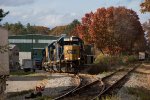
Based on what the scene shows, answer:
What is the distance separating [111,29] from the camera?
292 feet

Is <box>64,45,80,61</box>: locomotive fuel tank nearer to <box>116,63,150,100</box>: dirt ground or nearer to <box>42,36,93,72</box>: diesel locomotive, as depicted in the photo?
<box>42,36,93,72</box>: diesel locomotive

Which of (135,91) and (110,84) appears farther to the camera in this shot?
(110,84)

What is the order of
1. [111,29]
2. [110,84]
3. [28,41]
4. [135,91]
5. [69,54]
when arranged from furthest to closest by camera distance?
[28,41]
[111,29]
[69,54]
[110,84]
[135,91]

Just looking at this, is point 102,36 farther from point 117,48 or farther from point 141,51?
point 141,51

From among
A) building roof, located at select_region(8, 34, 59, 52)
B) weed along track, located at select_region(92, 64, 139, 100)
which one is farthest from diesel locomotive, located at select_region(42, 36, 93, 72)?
building roof, located at select_region(8, 34, 59, 52)

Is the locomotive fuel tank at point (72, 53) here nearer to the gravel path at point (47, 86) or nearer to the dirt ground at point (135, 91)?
the gravel path at point (47, 86)

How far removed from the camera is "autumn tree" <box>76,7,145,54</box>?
88.4m

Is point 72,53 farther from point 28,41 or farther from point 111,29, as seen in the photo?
point 28,41

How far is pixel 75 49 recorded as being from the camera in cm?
4691

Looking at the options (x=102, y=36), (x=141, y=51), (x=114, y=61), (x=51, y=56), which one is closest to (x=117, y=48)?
(x=102, y=36)

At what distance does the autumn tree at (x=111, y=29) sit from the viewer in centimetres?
8844

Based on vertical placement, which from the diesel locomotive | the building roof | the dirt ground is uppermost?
the building roof

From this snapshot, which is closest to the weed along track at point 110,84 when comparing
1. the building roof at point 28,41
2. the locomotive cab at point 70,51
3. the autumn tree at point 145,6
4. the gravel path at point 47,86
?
the gravel path at point 47,86

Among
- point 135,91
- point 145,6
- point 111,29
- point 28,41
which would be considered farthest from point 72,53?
point 28,41
